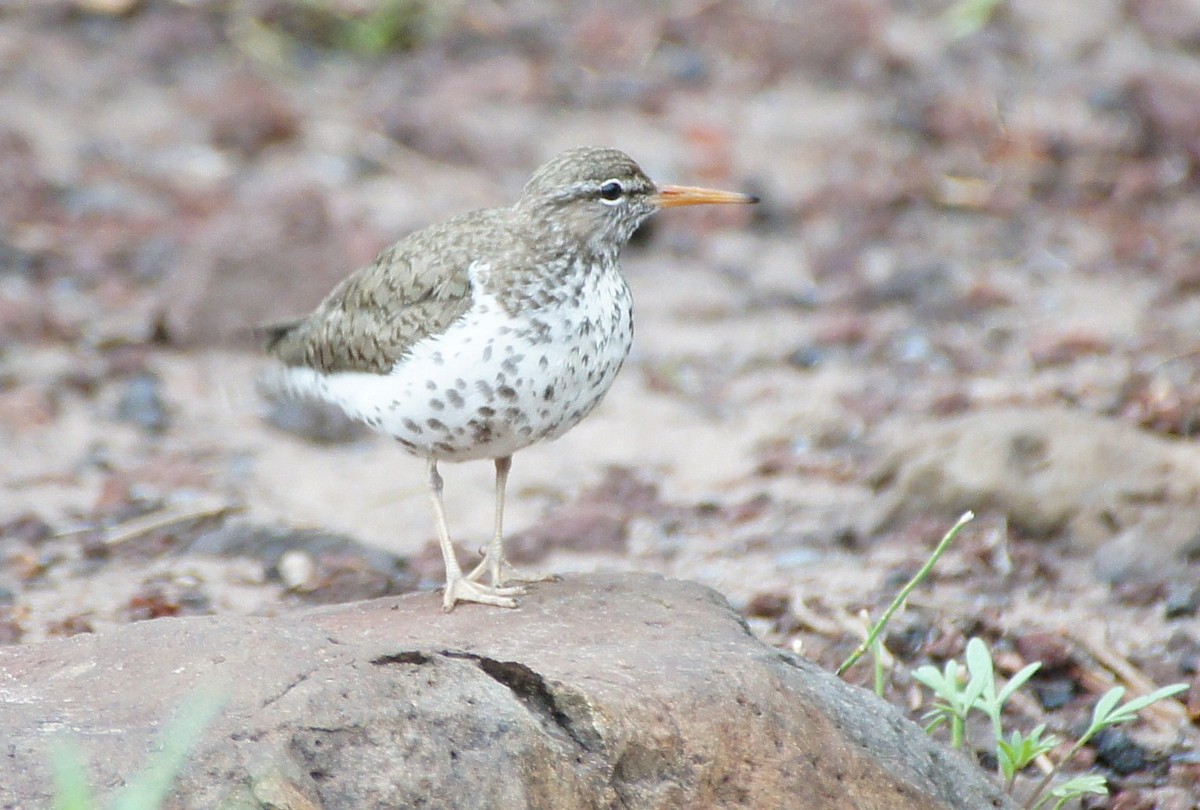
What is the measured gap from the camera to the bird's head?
5711mm

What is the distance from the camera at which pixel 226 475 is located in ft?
25.6

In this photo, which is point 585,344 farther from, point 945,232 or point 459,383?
point 945,232

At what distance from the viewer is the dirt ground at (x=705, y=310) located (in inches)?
259

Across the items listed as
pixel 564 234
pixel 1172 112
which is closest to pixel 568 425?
pixel 564 234

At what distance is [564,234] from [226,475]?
2935mm

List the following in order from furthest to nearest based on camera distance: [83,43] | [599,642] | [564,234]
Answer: [83,43] → [564,234] → [599,642]

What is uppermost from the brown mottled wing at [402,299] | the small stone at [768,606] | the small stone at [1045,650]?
the brown mottled wing at [402,299]

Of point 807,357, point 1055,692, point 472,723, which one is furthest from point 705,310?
point 472,723

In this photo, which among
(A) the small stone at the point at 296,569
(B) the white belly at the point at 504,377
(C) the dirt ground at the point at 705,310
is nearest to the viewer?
(B) the white belly at the point at 504,377

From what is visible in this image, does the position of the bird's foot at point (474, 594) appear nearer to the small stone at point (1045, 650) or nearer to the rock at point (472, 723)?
the rock at point (472, 723)

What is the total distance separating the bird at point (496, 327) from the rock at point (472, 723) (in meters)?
0.89

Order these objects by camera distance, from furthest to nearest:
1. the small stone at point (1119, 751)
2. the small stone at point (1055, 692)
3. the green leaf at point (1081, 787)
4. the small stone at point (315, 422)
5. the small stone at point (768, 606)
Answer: the small stone at point (315, 422) < the small stone at point (768, 606) < the small stone at point (1055, 692) < the small stone at point (1119, 751) < the green leaf at point (1081, 787)

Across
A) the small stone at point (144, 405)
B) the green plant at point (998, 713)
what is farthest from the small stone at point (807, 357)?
the green plant at point (998, 713)

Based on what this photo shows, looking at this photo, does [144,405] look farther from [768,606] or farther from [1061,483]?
[1061,483]
